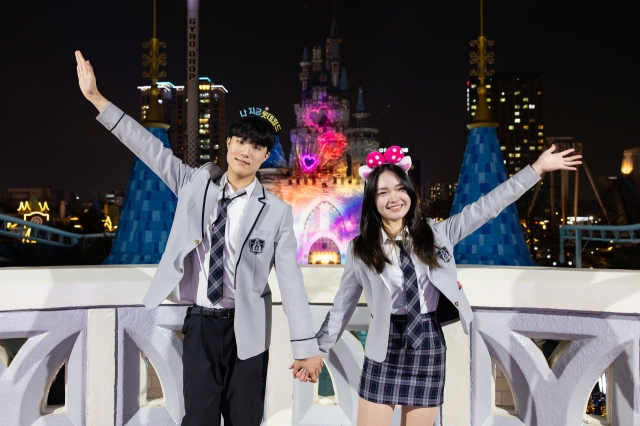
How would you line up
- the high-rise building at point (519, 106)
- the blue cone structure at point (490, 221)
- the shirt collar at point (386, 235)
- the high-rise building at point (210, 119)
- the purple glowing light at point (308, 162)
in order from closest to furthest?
the shirt collar at point (386, 235)
the blue cone structure at point (490, 221)
the purple glowing light at point (308, 162)
the high-rise building at point (210, 119)
the high-rise building at point (519, 106)

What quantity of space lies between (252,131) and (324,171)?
20487mm

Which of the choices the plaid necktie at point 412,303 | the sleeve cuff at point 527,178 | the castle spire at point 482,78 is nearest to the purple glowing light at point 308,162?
the castle spire at point 482,78

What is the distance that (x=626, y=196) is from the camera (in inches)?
1105

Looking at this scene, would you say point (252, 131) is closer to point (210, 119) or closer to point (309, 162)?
point (309, 162)

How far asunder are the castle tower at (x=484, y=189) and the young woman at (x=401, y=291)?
6448 millimetres

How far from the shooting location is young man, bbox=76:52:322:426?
2.21 meters

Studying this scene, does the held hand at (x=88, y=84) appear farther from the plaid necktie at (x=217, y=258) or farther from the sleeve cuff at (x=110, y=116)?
the plaid necktie at (x=217, y=258)

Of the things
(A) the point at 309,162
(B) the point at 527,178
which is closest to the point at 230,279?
(B) the point at 527,178

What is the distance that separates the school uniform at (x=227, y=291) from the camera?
2.21m

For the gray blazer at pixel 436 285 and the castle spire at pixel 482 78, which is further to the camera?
the castle spire at pixel 482 78

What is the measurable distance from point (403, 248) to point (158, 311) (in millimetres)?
1219

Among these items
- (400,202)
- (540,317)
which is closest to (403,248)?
(400,202)

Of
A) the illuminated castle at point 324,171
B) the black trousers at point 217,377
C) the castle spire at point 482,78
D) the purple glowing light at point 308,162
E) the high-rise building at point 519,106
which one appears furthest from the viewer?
the high-rise building at point 519,106

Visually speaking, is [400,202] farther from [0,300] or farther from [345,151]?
[345,151]
